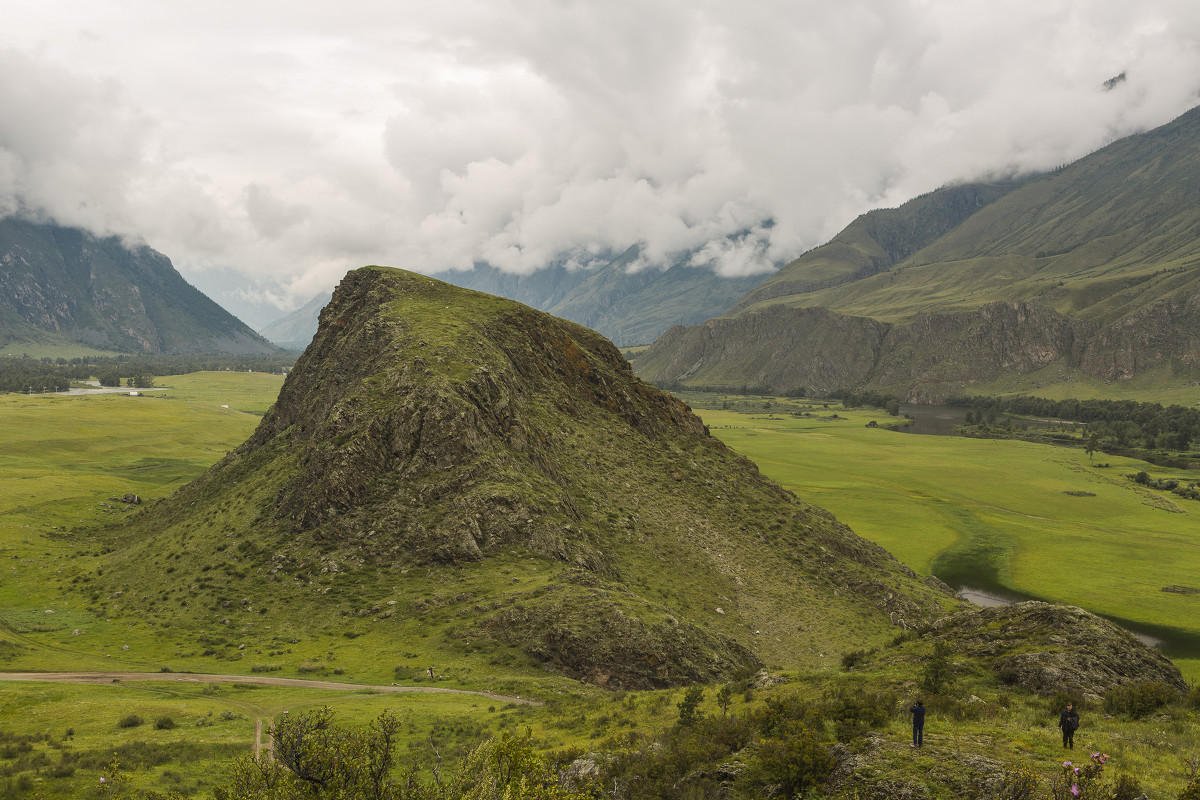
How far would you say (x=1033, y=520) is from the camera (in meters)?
130

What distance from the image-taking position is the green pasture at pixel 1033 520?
90.9m

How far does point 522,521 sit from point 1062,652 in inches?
1625

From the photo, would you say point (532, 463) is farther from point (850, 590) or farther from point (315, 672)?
point (850, 590)

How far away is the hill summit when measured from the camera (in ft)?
167

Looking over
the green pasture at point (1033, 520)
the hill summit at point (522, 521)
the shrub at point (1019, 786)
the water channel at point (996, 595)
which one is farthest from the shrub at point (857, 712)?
the green pasture at point (1033, 520)

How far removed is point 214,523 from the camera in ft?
219

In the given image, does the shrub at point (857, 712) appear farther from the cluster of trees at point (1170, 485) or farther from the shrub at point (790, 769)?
the cluster of trees at point (1170, 485)

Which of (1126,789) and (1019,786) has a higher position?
(1126,789)

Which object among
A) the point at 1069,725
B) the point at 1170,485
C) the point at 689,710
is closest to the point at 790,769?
the point at 689,710

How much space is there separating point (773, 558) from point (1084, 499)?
12341 cm

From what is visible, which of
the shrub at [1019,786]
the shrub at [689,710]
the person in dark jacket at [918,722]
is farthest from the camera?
the shrub at [689,710]

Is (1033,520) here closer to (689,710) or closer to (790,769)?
(689,710)

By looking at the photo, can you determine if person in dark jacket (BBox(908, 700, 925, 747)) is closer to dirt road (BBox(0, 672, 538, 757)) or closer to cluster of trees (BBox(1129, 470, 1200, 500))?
dirt road (BBox(0, 672, 538, 757))

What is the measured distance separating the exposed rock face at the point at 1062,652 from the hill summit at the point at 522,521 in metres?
20.0
